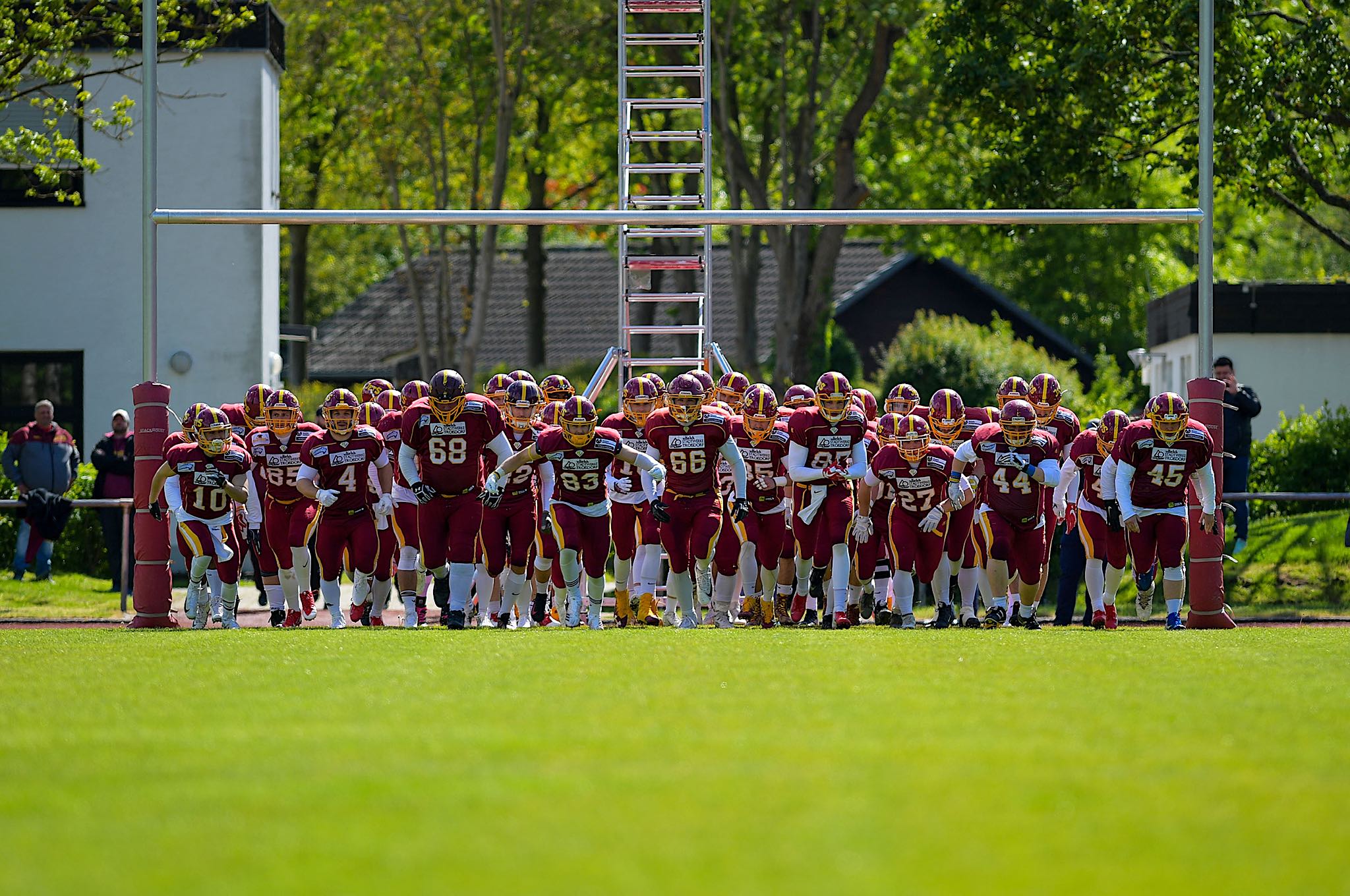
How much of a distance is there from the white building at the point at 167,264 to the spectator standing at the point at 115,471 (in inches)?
175

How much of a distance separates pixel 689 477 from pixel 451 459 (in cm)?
170

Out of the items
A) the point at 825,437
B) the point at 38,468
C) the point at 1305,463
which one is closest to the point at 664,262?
the point at 825,437

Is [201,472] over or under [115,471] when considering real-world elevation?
over

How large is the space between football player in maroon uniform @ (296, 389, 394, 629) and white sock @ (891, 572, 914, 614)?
12.5 ft

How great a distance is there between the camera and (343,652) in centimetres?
1052

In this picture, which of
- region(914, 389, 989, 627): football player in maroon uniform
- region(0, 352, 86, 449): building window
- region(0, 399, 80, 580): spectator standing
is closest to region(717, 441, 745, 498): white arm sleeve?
region(914, 389, 989, 627): football player in maroon uniform

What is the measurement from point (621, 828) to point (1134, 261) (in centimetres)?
4491

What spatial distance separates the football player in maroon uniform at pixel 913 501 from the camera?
530 inches

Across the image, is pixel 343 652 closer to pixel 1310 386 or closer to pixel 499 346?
pixel 1310 386

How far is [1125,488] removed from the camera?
13180mm

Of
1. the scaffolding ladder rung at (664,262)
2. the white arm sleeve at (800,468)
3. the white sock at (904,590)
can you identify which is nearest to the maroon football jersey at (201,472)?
the white arm sleeve at (800,468)

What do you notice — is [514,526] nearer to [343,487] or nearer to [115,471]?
[343,487]

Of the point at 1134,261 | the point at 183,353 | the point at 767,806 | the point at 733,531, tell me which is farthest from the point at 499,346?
the point at 767,806

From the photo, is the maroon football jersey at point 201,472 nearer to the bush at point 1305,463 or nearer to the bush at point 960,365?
the bush at point 1305,463
